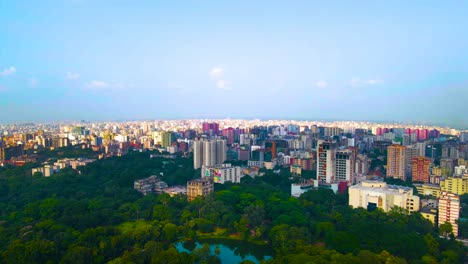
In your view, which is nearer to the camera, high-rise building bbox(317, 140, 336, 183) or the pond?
the pond

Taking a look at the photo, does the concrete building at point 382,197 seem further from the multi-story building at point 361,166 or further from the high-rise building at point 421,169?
the high-rise building at point 421,169

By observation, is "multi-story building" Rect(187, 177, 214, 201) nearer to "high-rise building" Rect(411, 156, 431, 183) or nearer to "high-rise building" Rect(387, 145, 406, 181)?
"high-rise building" Rect(387, 145, 406, 181)

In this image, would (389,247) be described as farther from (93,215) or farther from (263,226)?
(93,215)

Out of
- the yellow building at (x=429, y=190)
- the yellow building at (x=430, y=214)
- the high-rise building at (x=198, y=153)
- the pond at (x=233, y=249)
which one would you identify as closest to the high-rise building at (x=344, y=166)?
the yellow building at (x=429, y=190)

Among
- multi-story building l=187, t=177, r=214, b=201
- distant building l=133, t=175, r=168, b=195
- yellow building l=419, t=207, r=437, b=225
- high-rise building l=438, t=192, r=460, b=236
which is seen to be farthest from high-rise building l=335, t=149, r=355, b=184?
distant building l=133, t=175, r=168, b=195

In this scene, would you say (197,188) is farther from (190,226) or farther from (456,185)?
(456,185)

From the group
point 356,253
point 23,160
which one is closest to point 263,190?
point 356,253
